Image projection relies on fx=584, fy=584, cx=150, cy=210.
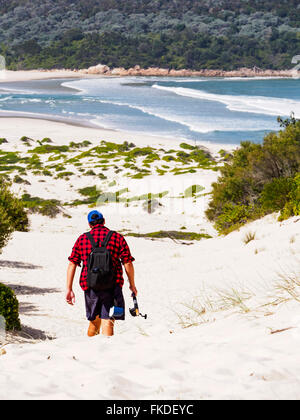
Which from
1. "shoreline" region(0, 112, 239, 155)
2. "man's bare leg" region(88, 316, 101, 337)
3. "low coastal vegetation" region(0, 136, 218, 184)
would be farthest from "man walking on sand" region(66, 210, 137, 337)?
"shoreline" region(0, 112, 239, 155)

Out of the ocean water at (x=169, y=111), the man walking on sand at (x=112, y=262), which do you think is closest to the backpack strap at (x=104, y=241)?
the man walking on sand at (x=112, y=262)

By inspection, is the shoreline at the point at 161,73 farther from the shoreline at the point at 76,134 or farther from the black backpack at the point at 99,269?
the black backpack at the point at 99,269

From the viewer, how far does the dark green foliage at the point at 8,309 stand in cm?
831

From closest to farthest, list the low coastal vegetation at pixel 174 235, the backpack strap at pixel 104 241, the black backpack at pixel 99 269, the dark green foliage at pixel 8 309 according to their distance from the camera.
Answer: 1. the black backpack at pixel 99 269
2. the backpack strap at pixel 104 241
3. the dark green foliage at pixel 8 309
4. the low coastal vegetation at pixel 174 235

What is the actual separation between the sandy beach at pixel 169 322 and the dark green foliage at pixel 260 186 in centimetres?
86

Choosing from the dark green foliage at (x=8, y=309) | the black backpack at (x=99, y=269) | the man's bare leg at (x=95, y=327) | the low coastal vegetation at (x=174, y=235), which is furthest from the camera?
the low coastal vegetation at (x=174, y=235)

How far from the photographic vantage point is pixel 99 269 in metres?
5.49

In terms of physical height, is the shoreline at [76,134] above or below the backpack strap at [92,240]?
below

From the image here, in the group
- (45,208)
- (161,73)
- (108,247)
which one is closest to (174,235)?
(45,208)

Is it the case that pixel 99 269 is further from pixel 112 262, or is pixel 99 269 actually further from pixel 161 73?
pixel 161 73

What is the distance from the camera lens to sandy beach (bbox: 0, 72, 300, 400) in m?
4.06

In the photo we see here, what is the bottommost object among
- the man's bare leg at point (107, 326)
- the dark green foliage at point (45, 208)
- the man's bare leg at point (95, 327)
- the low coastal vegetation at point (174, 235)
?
the dark green foliage at point (45, 208)

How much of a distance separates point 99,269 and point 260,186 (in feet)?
43.4

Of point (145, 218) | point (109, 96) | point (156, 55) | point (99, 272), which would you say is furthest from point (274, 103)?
point (156, 55)
